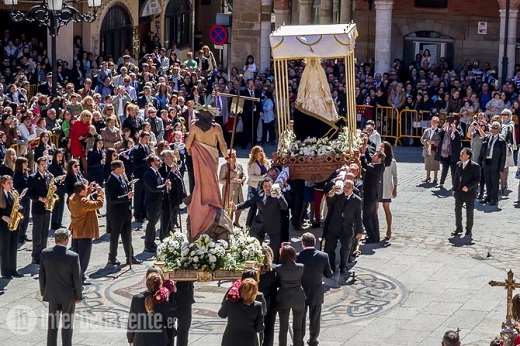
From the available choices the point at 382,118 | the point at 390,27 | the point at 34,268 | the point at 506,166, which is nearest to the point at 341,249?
the point at 34,268

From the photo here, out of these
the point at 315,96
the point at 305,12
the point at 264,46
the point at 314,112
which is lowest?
the point at 314,112

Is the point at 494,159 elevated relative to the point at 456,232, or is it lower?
elevated

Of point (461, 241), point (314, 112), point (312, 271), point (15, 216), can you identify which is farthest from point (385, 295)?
point (15, 216)

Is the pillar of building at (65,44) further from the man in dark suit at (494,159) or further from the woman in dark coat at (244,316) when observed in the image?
the woman in dark coat at (244,316)

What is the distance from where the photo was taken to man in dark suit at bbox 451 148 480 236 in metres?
22.5

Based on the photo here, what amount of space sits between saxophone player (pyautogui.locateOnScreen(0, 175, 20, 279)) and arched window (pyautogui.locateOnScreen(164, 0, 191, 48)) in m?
26.0

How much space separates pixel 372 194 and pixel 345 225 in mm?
2537

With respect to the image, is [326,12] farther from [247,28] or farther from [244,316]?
[244,316]

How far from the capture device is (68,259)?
15.7 m

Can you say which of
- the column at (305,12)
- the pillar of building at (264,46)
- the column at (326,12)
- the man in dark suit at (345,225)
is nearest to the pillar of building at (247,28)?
the pillar of building at (264,46)

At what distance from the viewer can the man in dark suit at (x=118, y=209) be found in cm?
1991

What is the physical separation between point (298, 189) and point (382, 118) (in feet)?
34.4

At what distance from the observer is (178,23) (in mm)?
46406

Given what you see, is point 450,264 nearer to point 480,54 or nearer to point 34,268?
point 34,268
